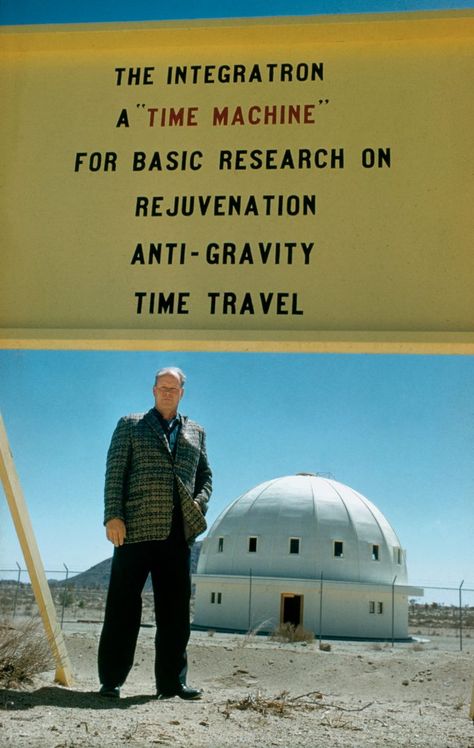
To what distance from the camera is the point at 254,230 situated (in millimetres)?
2844

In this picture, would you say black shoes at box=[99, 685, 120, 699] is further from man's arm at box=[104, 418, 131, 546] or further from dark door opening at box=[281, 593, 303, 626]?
dark door opening at box=[281, 593, 303, 626]

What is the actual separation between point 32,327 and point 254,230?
1038 mm

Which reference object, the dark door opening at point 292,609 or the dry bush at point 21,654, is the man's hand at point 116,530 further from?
the dark door opening at point 292,609

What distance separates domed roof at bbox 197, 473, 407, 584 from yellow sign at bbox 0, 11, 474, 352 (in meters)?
29.3

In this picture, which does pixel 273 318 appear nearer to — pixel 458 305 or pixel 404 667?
pixel 458 305

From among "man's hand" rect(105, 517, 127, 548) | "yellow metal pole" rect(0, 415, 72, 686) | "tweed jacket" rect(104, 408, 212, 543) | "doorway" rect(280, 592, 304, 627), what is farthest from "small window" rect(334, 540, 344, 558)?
"man's hand" rect(105, 517, 127, 548)

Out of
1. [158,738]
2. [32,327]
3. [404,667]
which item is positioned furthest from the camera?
[404,667]

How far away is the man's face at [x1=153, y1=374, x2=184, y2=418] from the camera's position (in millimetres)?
3447

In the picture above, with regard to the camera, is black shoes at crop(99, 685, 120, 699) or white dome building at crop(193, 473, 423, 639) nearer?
black shoes at crop(99, 685, 120, 699)

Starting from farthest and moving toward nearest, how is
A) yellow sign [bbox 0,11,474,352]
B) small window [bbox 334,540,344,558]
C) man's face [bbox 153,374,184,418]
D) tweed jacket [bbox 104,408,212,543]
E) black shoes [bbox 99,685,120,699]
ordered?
small window [bbox 334,540,344,558], man's face [bbox 153,374,184,418], tweed jacket [bbox 104,408,212,543], black shoes [bbox 99,685,120,699], yellow sign [bbox 0,11,474,352]

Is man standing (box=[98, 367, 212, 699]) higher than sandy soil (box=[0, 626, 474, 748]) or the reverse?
higher

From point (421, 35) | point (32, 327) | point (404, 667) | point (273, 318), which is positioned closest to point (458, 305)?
point (273, 318)

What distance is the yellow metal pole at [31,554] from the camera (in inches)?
129

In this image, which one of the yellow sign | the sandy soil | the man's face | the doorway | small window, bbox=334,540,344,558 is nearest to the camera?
the sandy soil
